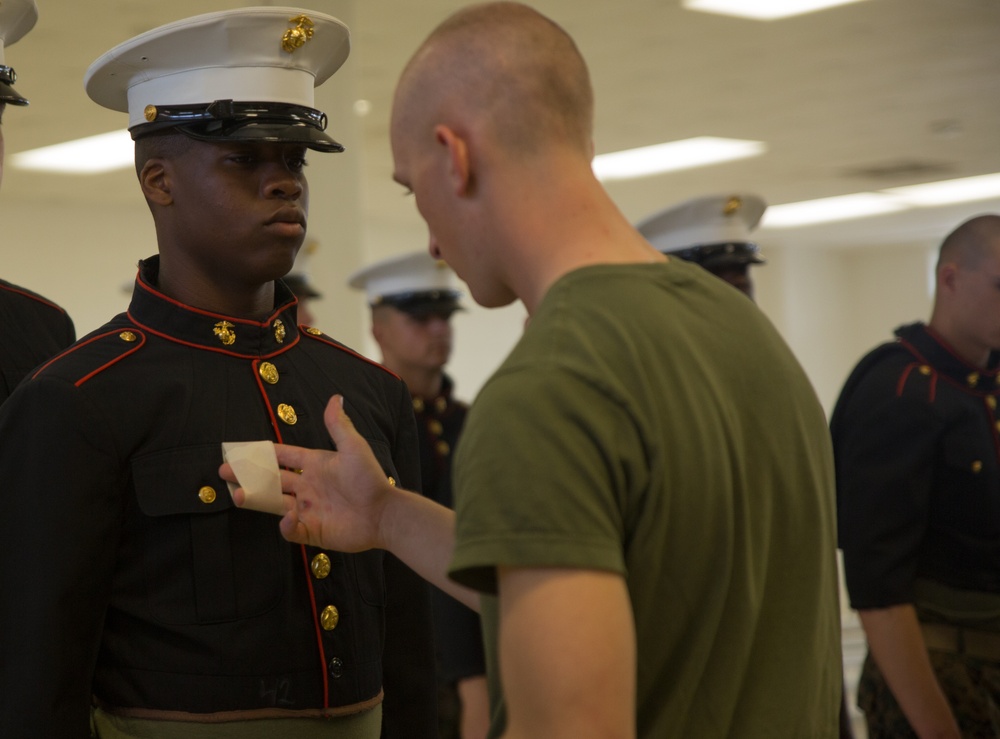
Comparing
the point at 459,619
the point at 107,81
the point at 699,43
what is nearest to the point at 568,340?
the point at 107,81

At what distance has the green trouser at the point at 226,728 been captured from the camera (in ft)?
5.28

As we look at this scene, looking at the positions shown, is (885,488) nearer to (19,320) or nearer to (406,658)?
(406,658)

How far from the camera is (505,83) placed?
1.21 metres

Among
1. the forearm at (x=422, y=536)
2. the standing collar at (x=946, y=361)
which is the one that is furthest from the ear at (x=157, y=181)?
the standing collar at (x=946, y=361)

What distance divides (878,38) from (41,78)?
4.60m

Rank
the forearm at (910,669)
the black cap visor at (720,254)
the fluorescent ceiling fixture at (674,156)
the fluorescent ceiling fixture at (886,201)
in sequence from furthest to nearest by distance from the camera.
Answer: the fluorescent ceiling fixture at (886,201) < the fluorescent ceiling fixture at (674,156) < the black cap visor at (720,254) < the forearm at (910,669)

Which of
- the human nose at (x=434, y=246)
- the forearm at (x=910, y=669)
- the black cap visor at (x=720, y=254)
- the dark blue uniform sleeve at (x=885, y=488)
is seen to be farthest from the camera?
the black cap visor at (x=720, y=254)

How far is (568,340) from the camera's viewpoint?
108cm

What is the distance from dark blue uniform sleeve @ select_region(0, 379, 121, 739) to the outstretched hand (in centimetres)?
20

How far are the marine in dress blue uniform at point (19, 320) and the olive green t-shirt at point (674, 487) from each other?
1.32m

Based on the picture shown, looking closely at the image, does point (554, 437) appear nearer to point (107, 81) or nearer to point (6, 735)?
point (6, 735)

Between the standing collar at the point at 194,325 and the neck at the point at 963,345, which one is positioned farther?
the neck at the point at 963,345

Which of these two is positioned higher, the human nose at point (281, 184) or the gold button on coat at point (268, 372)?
the human nose at point (281, 184)

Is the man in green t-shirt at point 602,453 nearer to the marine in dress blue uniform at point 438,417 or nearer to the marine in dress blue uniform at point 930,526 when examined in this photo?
the marine in dress blue uniform at point 930,526
